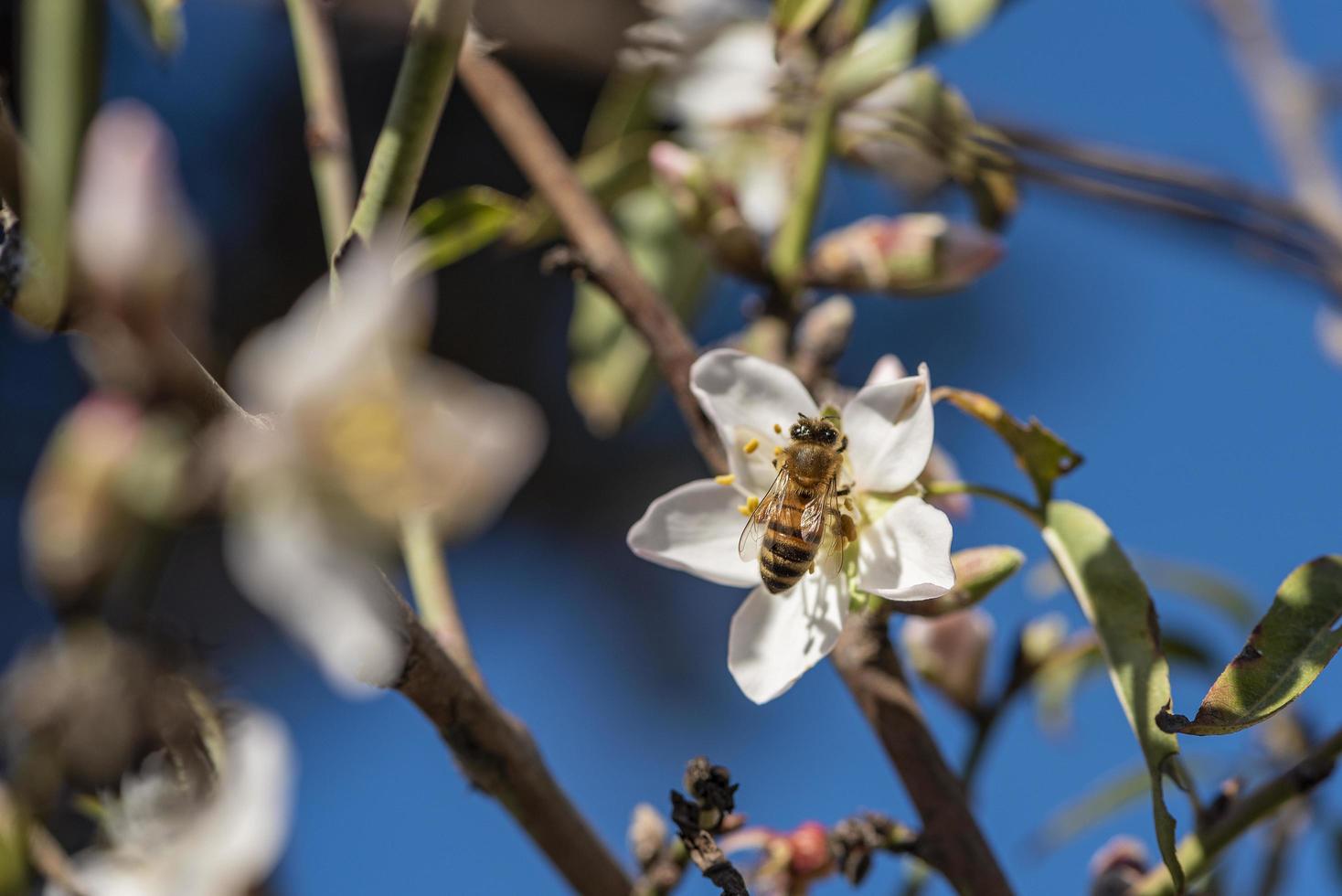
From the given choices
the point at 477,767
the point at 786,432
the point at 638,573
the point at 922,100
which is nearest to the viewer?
the point at 477,767

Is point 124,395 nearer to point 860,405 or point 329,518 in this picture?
point 329,518

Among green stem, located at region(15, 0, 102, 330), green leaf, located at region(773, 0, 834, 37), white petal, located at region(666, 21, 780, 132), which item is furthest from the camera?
white petal, located at region(666, 21, 780, 132)

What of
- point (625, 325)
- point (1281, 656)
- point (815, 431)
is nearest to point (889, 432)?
point (815, 431)

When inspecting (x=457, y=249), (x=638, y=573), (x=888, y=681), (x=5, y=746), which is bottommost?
(x=638, y=573)

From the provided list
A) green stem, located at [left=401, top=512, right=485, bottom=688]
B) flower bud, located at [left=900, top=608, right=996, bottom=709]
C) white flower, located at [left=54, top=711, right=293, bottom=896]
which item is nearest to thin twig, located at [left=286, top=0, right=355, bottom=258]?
green stem, located at [left=401, top=512, right=485, bottom=688]

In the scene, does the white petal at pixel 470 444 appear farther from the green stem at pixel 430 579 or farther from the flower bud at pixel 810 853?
the flower bud at pixel 810 853

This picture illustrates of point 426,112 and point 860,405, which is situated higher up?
point 426,112

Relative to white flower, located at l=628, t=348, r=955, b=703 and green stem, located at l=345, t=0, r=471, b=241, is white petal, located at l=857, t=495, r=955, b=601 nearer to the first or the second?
white flower, located at l=628, t=348, r=955, b=703

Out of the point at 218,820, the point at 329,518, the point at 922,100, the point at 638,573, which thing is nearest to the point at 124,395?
the point at 329,518
